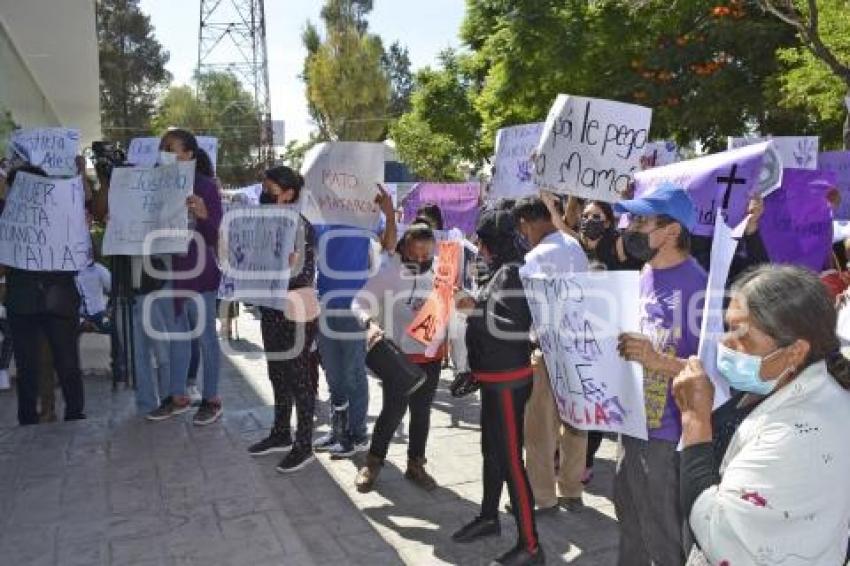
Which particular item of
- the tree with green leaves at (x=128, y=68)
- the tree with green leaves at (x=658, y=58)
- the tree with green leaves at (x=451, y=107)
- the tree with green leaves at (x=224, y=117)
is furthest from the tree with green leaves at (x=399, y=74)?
the tree with green leaves at (x=658, y=58)

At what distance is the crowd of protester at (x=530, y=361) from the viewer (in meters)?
1.87

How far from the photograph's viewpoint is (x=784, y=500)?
1.78 meters

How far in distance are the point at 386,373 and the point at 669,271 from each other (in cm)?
226

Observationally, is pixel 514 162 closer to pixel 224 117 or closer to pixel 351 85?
pixel 351 85

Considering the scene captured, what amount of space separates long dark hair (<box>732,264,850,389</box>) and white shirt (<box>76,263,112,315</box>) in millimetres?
7493

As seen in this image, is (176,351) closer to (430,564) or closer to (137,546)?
(137,546)

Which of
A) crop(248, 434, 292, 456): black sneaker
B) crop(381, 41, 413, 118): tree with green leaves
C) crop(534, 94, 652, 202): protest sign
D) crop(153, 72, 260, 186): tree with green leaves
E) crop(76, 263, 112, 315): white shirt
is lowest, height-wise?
crop(248, 434, 292, 456): black sneaker

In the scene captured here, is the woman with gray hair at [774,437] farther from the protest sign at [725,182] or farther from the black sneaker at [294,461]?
the black sneaker at [294,461]

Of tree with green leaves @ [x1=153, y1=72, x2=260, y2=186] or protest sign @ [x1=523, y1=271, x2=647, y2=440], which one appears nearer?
protest sign @ [x1=523, y1=271, x2=647, y2=440]

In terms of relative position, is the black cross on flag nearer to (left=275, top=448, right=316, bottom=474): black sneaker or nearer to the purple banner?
the purple banner

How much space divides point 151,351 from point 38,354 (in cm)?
84

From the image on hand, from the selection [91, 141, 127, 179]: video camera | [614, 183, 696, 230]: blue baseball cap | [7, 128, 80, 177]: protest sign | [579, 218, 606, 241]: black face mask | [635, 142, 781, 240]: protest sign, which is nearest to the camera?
[614, 183, 696, 230]: blue baseball cap

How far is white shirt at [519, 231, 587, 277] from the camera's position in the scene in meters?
3.79

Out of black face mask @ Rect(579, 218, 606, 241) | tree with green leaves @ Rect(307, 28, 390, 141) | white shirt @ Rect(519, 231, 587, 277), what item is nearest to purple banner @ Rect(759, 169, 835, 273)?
black face mask @ Rect(579, 218, 606, 241)
